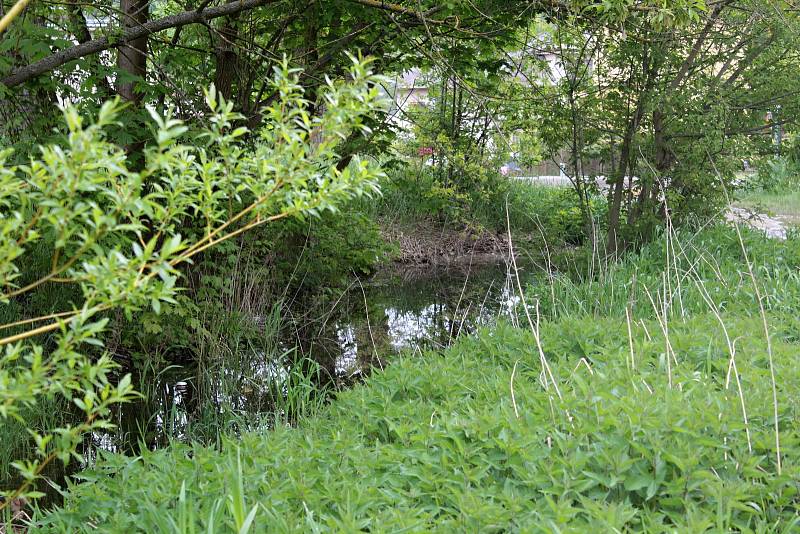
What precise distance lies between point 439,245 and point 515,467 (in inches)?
367

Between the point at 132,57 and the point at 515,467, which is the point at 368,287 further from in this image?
the point at 515,467

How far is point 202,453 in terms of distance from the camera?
10.7 feet

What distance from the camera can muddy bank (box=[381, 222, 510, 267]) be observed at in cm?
1158

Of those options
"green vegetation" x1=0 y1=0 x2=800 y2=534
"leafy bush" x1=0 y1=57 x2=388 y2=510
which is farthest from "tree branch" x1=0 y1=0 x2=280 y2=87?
"leafy bush" x1=0 y1=57 x2=388 y2=510

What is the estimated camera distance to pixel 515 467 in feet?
8.66

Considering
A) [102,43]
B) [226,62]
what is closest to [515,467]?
[102,43]

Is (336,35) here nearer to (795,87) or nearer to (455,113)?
(795,87)

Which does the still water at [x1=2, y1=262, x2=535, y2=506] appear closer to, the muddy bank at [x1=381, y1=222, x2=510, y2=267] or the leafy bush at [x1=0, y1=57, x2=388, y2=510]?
the muddy bank at [x1=381, y1=222, x2=510, y2=267]

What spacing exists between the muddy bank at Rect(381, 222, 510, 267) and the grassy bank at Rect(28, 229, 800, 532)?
7623 mm

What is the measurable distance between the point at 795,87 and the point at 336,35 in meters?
4.80

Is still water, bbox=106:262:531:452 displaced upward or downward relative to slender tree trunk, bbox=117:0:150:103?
downward

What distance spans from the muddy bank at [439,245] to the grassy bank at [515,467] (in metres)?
7.62

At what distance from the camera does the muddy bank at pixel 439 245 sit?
38.0 ft

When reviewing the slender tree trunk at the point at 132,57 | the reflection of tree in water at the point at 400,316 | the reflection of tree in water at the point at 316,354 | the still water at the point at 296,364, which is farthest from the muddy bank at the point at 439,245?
the slender tree trunk at the point at 132,57
